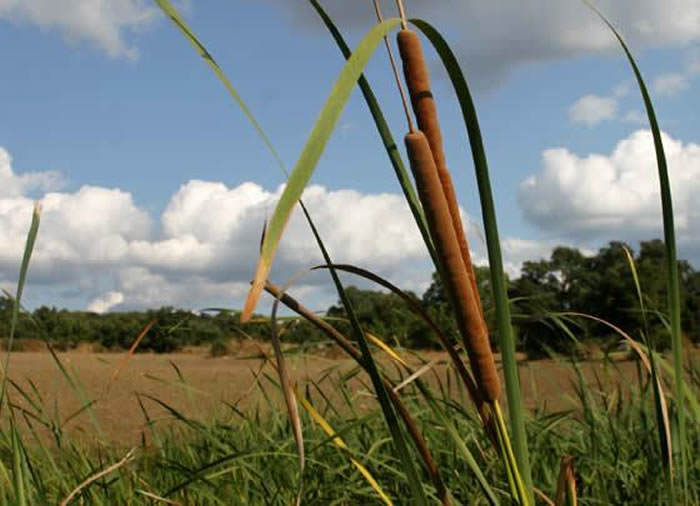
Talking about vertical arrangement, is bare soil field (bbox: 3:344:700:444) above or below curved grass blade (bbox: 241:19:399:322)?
below

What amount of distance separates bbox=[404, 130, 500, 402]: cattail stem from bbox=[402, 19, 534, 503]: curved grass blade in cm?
2

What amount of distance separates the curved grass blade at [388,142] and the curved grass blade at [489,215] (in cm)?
6

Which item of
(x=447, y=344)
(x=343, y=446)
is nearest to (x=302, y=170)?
(x=447, y=344)

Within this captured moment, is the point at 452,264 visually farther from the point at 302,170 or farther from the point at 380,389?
the point at 302,170

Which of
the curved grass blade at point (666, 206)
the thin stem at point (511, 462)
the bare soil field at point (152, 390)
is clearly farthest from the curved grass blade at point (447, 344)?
the bare soil field at point (152, 390)

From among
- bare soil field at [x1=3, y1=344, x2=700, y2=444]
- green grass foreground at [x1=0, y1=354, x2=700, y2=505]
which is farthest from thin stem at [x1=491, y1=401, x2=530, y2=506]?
bare soil field at [x1=3, y1=344, x2=700, y2=444]

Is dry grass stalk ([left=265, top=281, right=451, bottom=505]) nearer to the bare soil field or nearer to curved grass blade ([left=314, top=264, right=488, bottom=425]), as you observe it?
curved grass blade ([left=314, top=264, right=488, bottom=425])

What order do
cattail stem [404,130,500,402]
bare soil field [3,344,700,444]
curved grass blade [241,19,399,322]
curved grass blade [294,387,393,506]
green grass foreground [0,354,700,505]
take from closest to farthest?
curved grass blade [241,19,399,322] < cattail stem [404,130,500,402] < curved grass blade [294,387,393,506] < green grass foreground [0,354,700,505] < bare soil field [3,344,700,444]

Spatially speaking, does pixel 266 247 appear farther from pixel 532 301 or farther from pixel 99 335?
pixel 99 335

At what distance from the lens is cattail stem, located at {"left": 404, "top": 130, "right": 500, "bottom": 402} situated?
63 centimetres

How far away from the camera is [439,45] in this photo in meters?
0.68

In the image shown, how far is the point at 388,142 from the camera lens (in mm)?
724

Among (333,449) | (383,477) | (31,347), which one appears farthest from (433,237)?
(31,347)

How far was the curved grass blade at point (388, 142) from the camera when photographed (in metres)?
0.70
